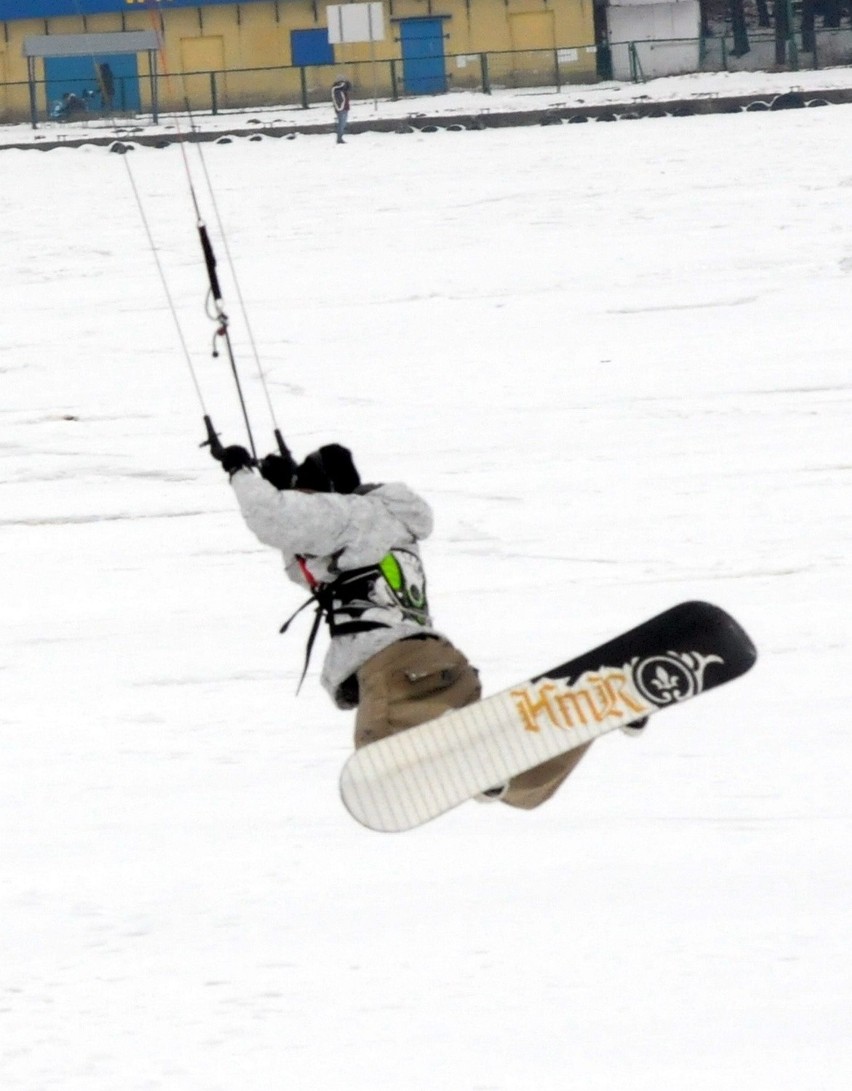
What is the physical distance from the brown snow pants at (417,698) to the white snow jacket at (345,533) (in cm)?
5

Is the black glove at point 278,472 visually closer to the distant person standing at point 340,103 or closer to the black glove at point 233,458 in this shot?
the black glove at point 233,458

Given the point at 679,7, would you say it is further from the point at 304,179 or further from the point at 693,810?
the point at 693,810

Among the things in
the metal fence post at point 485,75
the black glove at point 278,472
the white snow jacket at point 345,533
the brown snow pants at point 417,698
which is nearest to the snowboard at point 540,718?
the brown snow pants at point 417,698

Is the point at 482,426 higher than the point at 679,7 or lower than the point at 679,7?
lower

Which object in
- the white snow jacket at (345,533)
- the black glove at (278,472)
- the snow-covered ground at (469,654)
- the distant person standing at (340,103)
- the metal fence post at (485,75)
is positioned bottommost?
the snow-covered ground at (469,654)

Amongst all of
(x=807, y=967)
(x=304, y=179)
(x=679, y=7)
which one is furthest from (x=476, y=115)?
(x=807, y=967)

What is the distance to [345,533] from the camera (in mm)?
4988

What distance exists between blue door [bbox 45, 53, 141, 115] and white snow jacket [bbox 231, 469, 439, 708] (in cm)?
2982

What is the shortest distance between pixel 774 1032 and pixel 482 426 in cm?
701

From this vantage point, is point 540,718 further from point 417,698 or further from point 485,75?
point 485,75

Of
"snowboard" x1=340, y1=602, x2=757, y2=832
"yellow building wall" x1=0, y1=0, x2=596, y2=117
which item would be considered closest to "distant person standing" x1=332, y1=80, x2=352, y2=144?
"yellow building wall" x1=0, y1=0, x2=596, y2=117

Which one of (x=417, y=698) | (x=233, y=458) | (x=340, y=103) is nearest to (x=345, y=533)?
(x=233, y=458)

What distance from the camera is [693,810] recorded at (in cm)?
578

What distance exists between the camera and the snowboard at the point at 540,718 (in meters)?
4.86
